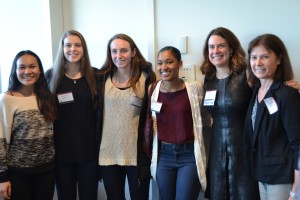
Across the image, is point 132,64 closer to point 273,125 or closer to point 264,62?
point 264,62

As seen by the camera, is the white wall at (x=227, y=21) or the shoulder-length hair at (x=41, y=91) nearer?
the shoulder-length hair at (x=41, y=91)

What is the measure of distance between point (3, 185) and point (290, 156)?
179 cm

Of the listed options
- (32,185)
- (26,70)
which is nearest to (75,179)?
(32,185)

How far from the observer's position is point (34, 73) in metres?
2.02

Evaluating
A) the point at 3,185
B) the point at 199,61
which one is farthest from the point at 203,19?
the point at 3,185

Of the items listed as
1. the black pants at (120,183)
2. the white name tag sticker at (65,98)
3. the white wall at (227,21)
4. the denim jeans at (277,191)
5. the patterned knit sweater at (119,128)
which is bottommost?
the black pants at (120,183)

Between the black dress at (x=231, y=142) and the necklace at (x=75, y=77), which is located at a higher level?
the necklace at (x=75, y=77)

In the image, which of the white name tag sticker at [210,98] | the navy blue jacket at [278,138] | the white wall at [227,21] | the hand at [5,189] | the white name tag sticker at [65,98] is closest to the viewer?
the navy blue jacket at [278,138]

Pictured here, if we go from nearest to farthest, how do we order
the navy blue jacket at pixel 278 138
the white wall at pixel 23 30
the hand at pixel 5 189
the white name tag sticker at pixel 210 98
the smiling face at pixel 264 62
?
1. the navy blue jacket at pixel 278 138
2. the smiling face at pixel 264 62
3. the hand at pixel 5 189
4. the white name tag sticker at pixel 210 98
5. the white wall at pixel 23 30

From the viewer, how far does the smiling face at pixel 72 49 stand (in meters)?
2.16

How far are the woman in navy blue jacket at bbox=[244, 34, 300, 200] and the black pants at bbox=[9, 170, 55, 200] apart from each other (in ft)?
4.63

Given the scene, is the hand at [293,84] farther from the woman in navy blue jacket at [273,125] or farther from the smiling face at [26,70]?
the smiling face at [26,70]

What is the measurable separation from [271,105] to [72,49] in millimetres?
1470

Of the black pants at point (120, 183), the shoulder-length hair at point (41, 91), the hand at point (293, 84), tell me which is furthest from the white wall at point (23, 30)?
the hand at point (293, 84)
